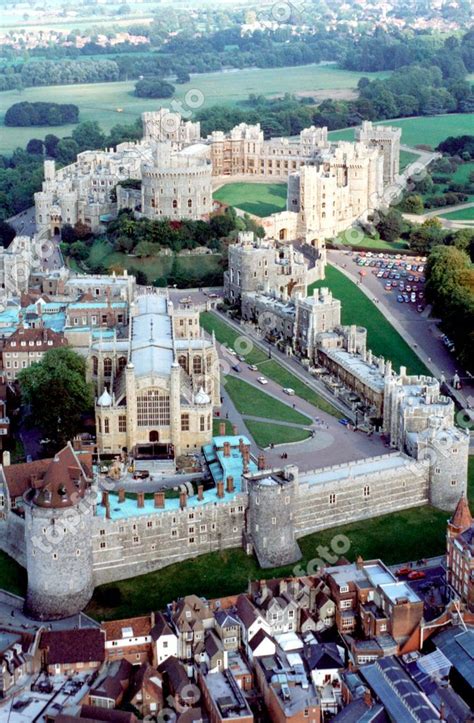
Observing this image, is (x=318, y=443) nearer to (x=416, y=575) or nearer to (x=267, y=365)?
(x=416, y=575)

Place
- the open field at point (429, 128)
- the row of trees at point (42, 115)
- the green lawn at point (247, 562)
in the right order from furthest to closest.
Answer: the row of trees at point (42, 115), the open field at point (429, 128), the green lawn at point (247, 562)

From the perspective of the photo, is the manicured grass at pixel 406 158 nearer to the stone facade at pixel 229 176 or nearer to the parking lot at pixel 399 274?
the stone facade at pixel 229 176

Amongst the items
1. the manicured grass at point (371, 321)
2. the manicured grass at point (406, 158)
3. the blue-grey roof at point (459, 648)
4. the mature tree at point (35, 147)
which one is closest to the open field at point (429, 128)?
the manicured grass at point (406, 158)

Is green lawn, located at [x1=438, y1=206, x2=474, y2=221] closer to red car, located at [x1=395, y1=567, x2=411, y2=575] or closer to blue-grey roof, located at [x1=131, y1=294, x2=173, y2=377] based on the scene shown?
blue-grey roof, located at [x1=131, y1=294, x2=173, y2=377]

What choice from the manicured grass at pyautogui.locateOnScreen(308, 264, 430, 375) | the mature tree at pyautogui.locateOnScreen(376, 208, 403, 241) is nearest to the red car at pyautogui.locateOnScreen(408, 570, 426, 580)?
the manicured grass at pyautogui.locateOnScreen(308, 264, 430, 375)

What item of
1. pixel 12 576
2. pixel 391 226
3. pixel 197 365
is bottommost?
pixel 12 576

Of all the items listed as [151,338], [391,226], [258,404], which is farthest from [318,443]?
[391,226]
